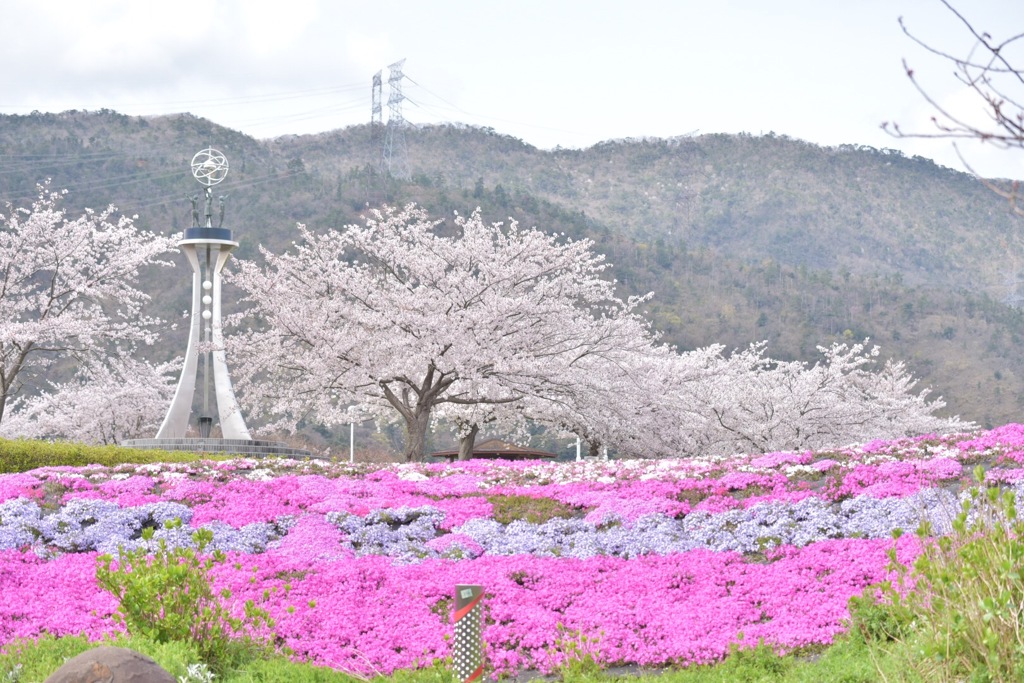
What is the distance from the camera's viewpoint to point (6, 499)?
41.6 ft

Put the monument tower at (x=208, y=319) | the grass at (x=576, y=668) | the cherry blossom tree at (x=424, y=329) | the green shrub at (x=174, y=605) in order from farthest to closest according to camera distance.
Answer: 1. the monument tower at (x=208, y=319)
2. the cherry blossom tree at (x=424, y=329)
3. the green shrub at (x=174, y=605)
4. the grass at (x=576, y=668)

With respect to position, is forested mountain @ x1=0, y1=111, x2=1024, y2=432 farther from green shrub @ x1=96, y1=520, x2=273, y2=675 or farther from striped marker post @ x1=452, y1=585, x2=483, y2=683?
green shrub @ x1=96, y1=520, x2=273, y2=675

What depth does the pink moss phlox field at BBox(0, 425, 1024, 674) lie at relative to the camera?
26.6 feet

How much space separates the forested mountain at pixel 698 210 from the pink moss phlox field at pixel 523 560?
24374 millimetres

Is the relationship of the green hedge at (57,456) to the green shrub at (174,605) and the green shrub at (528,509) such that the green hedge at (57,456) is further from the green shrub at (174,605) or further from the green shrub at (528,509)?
the green shrub at (174,605)

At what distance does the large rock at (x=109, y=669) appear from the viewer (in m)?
5.16

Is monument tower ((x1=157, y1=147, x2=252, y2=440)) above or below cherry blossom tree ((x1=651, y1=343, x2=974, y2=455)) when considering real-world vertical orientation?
above

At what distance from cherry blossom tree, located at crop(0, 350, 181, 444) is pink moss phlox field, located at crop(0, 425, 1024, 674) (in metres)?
17.1

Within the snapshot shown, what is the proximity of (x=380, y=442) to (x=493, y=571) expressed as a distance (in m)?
40.9

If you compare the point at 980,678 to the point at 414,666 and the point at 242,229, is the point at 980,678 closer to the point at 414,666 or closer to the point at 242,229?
the point at 414,666

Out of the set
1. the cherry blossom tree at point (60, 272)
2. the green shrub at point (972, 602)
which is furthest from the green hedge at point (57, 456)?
the green shrub at point (972, 602)

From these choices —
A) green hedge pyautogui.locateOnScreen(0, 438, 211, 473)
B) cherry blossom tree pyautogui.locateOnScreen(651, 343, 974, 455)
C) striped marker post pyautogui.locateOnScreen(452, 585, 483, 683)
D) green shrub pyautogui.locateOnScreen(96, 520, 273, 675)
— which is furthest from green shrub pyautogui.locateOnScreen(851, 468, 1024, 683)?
cherry blossom tree pyautogui.locateOnScreen(651, 343, 974, 455)

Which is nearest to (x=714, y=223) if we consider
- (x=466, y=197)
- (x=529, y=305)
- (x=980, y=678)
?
(x=466, y=197)

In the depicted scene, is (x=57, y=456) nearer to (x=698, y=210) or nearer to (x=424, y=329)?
(x=424, y=329)
